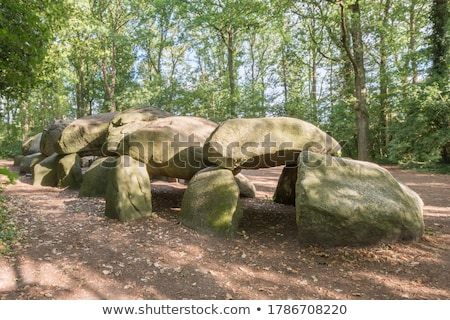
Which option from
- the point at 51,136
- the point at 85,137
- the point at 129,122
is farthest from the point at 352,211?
the point at 51,136

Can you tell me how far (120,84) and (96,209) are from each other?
64.6ft

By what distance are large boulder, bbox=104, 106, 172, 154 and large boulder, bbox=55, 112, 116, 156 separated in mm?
1103

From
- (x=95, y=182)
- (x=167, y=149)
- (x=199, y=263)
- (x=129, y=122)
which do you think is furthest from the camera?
(x=129, y=122)

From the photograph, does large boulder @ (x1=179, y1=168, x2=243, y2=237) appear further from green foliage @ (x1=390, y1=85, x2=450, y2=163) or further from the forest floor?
green foliage @ (x1=390, y1=85, x2=450, y2=163)

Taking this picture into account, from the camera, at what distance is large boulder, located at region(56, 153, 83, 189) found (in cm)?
902

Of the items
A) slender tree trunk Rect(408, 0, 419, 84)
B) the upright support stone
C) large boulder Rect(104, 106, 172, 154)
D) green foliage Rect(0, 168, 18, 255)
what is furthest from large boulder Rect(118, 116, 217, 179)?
slender tree trunk Rect(408, 0, 419, 84)

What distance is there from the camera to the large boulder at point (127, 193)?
5781 mm

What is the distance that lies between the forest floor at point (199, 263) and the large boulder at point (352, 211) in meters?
0.19

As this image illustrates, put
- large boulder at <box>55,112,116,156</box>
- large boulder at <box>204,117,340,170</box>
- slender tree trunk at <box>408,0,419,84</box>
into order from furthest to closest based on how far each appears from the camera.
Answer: slender tree trunk at <box>408,0,419,84</box> < large boulder at <box>55,112,116,156</box> < large boulder at <box>204,117,340,170</box>

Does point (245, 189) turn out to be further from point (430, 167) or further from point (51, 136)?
point (430, 167)

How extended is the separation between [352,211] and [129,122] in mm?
6035

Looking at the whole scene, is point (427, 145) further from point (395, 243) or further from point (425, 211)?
point (395, 243)

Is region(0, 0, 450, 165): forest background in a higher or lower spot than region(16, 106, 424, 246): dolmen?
higher

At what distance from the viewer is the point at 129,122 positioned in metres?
8.07
